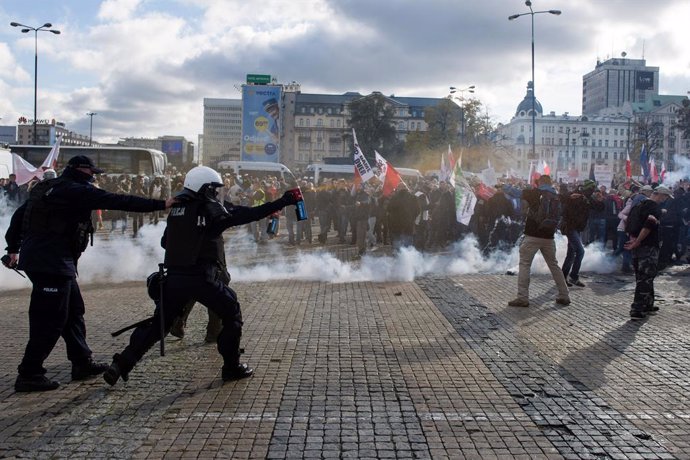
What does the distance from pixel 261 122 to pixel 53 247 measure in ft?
150

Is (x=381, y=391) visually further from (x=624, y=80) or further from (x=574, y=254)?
(x=624, y=80)

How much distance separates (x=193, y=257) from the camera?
18.5ft

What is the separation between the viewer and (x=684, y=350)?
7.45 m

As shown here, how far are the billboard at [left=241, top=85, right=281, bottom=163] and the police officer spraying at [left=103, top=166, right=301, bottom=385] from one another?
44529 millimetres

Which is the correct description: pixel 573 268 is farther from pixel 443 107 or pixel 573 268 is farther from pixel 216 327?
pixel 443 107

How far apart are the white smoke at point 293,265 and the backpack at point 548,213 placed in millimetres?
3314

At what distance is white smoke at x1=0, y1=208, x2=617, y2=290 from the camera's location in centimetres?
1259

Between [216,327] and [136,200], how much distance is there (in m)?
2.16

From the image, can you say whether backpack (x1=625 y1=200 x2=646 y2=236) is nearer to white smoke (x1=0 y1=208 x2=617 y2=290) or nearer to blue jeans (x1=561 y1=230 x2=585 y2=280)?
blue jeans (x1=561 y1=230 x2=585 y2=280)

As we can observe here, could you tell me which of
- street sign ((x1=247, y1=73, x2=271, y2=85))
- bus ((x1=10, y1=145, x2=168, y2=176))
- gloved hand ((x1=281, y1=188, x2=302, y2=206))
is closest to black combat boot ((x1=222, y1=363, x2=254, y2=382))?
gloved hand ((x1=281, y1=188, x2=302, y2=206))

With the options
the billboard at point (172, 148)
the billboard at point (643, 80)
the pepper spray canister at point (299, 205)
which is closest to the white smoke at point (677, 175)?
the pepper spray canister at point (299, 205)

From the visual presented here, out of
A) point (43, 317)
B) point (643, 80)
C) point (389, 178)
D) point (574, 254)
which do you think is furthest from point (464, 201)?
point (643, 80)

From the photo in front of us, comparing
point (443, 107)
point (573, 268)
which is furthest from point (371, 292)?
point (443, 107)

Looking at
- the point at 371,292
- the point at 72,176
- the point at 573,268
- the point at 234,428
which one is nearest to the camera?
the point at 234,428
